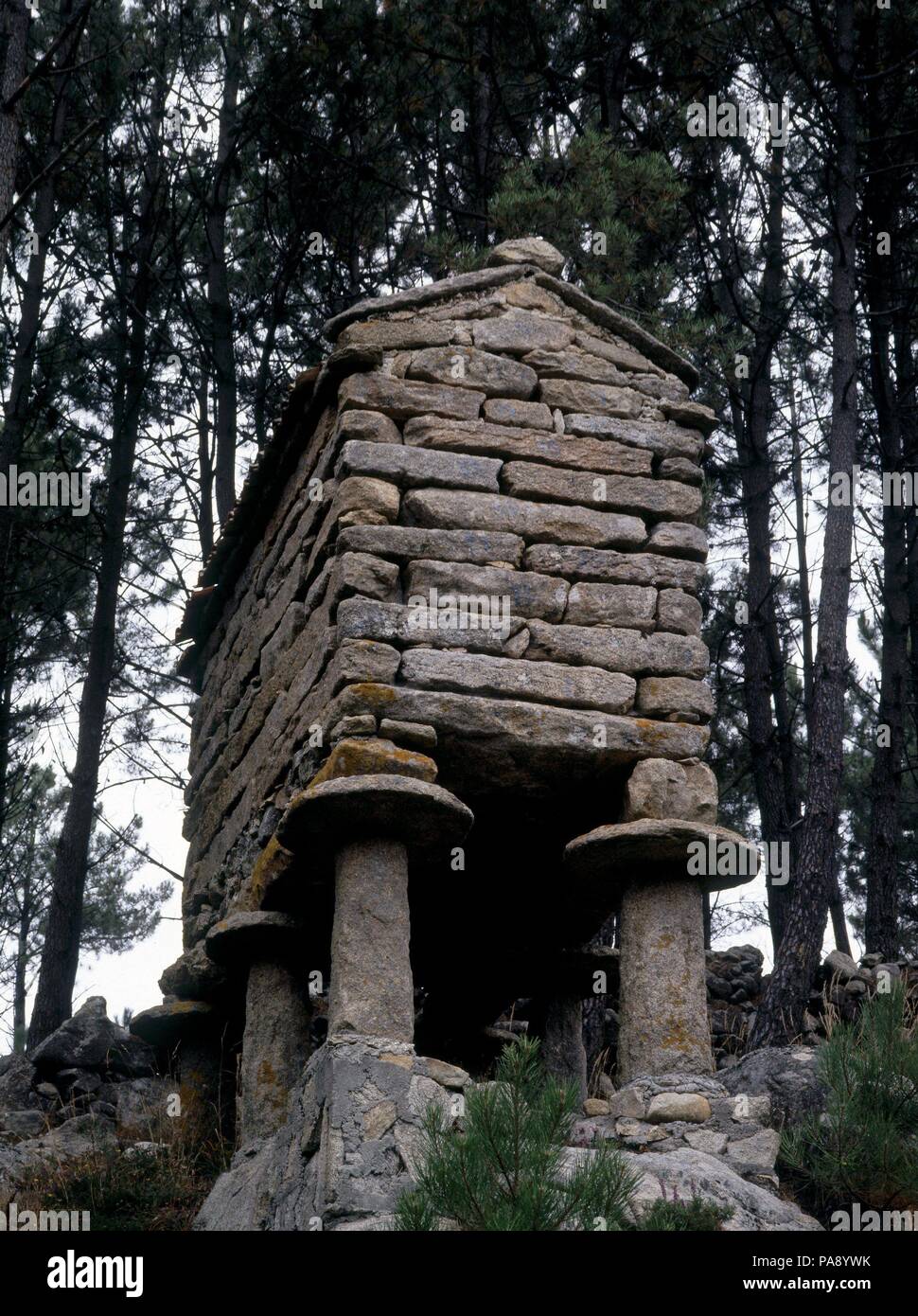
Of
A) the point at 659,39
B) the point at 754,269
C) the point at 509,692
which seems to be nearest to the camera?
the point at 509,692

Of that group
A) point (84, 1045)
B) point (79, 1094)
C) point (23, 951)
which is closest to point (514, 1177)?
point (79, 1094)

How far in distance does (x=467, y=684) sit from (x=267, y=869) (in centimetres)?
111

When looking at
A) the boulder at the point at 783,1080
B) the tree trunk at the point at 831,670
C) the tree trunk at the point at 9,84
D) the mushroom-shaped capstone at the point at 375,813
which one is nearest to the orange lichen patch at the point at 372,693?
the mushroom-shaped capstone at the point at 375,813

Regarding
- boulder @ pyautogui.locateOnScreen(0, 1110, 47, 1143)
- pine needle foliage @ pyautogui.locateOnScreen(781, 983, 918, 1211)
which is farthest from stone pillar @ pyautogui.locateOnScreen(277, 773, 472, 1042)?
boulder @ pyautogui.locateOnScreen(0, 1110, 47, 1143)

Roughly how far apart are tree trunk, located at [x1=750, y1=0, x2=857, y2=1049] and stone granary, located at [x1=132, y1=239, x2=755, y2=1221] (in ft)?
8.93

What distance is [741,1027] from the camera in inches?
435

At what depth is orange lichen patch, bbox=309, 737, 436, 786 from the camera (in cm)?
506

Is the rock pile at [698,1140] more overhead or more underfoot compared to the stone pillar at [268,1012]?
more underfoot

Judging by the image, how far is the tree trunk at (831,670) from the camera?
903 cm

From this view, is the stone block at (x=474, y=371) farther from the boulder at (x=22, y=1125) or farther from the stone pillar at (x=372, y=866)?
the boulder at (x=22, y=1125)
